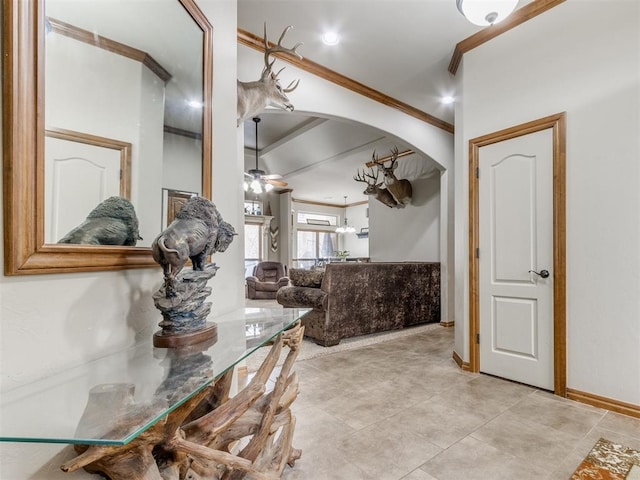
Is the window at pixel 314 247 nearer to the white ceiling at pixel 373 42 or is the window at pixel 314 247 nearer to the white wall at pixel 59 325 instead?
the white ceiling at pixel 373 42

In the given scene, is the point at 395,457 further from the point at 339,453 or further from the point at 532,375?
the point at 532,375

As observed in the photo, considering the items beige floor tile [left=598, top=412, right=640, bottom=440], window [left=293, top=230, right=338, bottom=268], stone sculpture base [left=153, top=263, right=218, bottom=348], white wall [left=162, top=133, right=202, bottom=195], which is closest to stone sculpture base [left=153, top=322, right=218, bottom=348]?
stone sculpture base [left=153, top=263, right=218, bottom=348]

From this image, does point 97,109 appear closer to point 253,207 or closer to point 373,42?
point 373,42

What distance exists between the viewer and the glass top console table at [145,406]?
22.7 inches

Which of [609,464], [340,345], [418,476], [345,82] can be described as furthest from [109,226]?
[345,82]

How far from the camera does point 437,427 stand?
201 centimetres

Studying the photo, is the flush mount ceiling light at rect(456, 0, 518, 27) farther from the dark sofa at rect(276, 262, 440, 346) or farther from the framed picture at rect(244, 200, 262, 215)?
the framed picture at rect(244, 200, 262, 215)

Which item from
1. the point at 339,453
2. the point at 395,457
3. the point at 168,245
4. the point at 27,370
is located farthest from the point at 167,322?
the point at 395,457

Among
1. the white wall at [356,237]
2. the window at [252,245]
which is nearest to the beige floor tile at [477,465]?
the window at [252,245]

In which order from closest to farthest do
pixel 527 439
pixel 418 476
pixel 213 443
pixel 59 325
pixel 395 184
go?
pixel 59 325, pixel 213 443, pixel 418 476, pixel 527 439, pixel 395 184

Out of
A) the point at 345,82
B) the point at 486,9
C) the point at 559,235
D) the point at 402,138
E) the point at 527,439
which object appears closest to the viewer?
the point at 527,439

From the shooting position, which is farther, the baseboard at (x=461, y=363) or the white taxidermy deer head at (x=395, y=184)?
the white taxidermy deer head at (x=395, y=184)

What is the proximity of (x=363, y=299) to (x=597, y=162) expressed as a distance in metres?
2.76

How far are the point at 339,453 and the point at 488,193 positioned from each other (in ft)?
8.16
